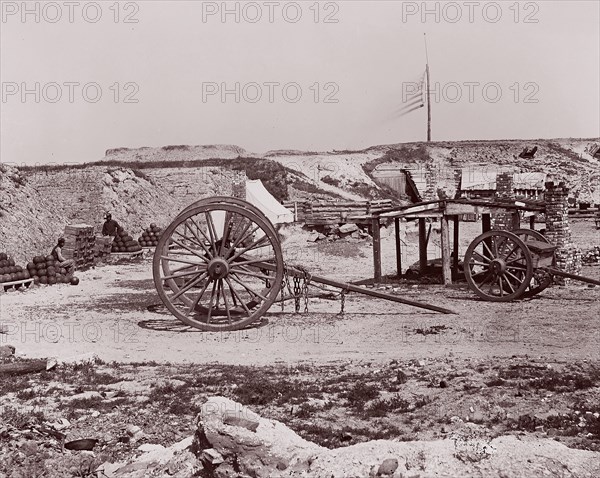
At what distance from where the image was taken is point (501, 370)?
862 centimetres

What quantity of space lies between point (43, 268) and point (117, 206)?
1267cm

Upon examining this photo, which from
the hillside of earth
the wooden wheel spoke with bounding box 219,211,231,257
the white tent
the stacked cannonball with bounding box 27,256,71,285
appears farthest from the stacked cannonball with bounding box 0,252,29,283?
the white tent

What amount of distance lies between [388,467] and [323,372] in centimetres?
466

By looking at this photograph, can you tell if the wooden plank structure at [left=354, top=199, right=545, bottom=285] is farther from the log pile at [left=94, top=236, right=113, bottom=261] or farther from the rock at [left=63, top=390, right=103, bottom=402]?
the rock at [left=63, top=390, right=103, bottom=402]

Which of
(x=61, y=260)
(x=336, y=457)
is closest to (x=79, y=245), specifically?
(x=61, y=260)

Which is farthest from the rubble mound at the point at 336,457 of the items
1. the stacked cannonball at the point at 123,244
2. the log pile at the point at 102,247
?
the stacked cannonball at the point at 123,244

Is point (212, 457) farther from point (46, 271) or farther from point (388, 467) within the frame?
point (46, 271)

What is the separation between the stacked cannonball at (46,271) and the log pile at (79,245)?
2182mm

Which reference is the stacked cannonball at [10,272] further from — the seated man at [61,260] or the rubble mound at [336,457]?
the rubble mound at [336,457]

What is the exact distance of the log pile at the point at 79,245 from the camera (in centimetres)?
2027

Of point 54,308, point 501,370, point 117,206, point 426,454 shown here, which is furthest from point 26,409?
point 117,206

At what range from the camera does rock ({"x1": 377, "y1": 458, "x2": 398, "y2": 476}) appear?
4.34 m

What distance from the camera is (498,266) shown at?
14781 millimetres

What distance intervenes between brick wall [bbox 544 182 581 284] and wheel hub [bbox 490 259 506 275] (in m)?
2.73
